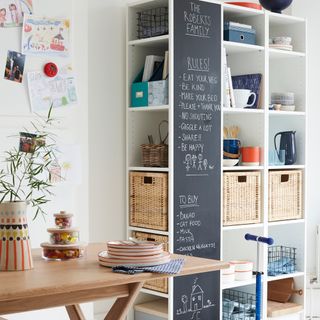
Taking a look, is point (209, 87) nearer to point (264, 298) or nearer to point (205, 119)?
point (205, 119)

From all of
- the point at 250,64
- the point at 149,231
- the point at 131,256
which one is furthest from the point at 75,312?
the point at 250,64

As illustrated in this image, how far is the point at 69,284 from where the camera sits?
2.10 meters

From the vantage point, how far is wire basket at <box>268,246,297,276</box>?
4750 millimetres

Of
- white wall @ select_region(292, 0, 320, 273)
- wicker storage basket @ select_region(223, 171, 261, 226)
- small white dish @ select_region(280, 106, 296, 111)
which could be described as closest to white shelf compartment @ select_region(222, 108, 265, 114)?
small white dish @ select_region(280, 106, 296, 111)

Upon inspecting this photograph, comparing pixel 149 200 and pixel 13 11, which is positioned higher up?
pixel 13 11

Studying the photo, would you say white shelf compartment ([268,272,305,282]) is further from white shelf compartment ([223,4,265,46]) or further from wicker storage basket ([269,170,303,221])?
white shelf compartment ([223,4,265,46])

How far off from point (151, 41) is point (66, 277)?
227cm

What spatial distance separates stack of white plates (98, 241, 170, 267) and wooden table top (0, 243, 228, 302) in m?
0.04

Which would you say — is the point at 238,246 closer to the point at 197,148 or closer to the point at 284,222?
the point at 284,222

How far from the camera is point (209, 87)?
4270mm

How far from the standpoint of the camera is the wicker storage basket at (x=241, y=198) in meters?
4.37

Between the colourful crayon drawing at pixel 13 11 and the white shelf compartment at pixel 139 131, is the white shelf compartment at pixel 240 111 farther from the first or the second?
the colourful crayon drawing at pixel 13 11

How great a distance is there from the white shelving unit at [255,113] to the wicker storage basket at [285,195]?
0.15 feet

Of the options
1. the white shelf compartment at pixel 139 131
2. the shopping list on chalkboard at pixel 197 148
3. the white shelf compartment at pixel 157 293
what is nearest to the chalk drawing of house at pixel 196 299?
the shopping list on chalkboard at pixel 197 148
